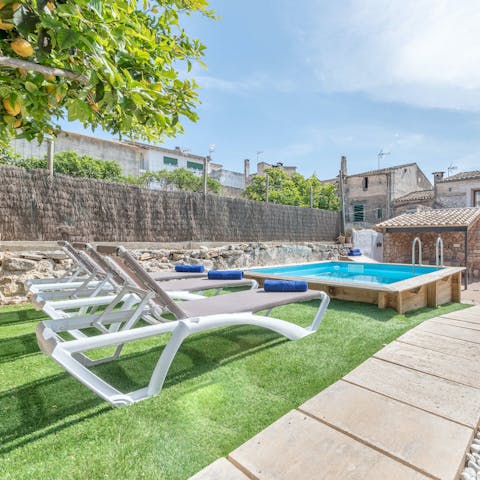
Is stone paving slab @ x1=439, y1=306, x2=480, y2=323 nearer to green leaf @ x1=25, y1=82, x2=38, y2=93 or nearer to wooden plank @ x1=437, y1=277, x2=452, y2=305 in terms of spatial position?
wooden plank @ x1=437, y1=277, x2=452, y2=305

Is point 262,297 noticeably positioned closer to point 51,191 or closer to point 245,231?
point 51,191

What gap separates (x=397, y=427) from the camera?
1938 millimetres

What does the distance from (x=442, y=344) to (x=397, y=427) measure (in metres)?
2.04

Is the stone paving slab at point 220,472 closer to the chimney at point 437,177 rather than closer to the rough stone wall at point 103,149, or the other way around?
the rough stone wall at point 103,149

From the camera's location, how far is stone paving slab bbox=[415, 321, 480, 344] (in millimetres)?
3689

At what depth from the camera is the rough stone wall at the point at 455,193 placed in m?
19.7

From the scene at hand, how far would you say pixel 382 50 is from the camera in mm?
7688

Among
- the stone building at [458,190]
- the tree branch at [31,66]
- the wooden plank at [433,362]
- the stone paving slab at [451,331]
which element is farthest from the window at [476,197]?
the tree branch at [31,66]

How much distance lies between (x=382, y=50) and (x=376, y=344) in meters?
7.67

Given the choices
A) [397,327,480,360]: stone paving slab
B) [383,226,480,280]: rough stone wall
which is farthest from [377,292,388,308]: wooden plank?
[383,226,480,280]: rough stone wall

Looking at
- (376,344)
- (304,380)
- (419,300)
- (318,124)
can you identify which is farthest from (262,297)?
(318,124)

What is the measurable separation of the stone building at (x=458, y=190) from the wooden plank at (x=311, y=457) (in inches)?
917

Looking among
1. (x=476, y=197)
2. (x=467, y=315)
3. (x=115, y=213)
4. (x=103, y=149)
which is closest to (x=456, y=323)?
(x=467, y=315)

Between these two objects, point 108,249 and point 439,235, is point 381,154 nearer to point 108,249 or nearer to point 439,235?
point 439,235
